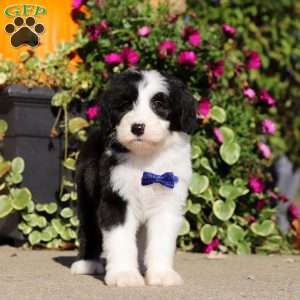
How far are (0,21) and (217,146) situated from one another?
2.30 m

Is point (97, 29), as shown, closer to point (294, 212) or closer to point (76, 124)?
point (76, 124)

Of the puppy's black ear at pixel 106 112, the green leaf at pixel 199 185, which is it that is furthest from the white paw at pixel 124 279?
the green leaf at pixel 199 185

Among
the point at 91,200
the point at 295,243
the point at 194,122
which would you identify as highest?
the point at 194,122

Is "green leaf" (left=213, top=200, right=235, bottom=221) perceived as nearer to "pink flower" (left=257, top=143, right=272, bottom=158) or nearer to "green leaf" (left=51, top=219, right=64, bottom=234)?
"pink flower" (left=257, top=143, right=272, bottom=158)

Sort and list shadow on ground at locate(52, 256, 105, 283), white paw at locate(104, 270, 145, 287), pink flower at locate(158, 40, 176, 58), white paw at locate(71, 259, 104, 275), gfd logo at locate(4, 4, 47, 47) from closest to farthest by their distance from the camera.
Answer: white paw at locate(104, 270, 145, 287)
white paw at locate(71, 259, 104, 275)
shadow on ground at locate(52, 256, 105, 283)
pink flower at locate(158, 40, 176, 58)
gfd logo at locate(4, 4, 47, 47)

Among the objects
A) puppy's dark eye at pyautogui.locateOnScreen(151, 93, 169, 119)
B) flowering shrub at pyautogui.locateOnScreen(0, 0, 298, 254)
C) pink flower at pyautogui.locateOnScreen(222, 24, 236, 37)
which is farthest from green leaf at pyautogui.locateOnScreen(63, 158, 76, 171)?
puppy's dark eye at pyautogui.locateOnScreen(151, 93, 169, 119)

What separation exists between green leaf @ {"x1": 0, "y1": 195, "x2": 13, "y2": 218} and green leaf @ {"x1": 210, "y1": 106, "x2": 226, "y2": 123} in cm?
186

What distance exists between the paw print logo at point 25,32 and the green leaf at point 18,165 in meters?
1.15

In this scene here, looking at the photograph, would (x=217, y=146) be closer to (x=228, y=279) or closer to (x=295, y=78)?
(x=228, y=279)

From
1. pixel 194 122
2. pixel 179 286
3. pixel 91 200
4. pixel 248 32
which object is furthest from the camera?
pixel 248 32

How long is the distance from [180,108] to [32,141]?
2336mm

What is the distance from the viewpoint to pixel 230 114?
6965mm

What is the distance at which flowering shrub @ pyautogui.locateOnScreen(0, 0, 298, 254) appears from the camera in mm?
6648

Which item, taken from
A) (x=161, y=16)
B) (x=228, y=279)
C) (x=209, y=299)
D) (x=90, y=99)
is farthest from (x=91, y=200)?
(x=161, y=16)
